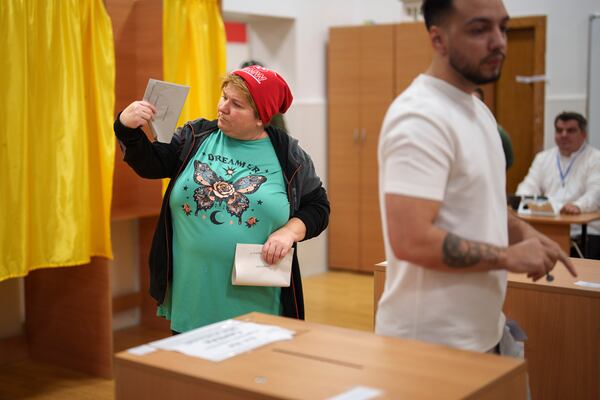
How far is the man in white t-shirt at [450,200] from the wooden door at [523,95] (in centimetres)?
533

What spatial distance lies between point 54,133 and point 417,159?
275 centimetres

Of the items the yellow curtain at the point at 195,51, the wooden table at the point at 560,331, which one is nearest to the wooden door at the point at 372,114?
the yellow curtain at the point at 195,51

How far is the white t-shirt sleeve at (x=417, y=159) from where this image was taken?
5.31ft

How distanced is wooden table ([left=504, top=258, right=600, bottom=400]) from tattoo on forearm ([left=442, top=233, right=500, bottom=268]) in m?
1.27

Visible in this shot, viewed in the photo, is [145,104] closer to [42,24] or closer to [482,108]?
[482,108]

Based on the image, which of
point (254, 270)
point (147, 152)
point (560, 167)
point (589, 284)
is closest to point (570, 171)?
point (560, 167)

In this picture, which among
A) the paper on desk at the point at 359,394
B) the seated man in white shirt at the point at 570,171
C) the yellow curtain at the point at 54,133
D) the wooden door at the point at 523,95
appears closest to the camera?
the paper on desk at the point at 359,394

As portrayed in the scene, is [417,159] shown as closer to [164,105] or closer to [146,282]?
[164,105]

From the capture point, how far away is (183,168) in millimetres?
2639

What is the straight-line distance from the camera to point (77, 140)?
4.03 metres

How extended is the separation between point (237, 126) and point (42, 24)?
1.79m

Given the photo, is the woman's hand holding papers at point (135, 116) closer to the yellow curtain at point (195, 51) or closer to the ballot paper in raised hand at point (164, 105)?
the ballot paper in raised hand at point (164, 105)

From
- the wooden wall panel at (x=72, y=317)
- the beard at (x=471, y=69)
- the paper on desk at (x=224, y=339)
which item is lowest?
the wooden wall panel at (x=72, y=317)

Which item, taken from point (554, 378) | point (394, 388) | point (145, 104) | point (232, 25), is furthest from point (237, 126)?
point (232, 25)
